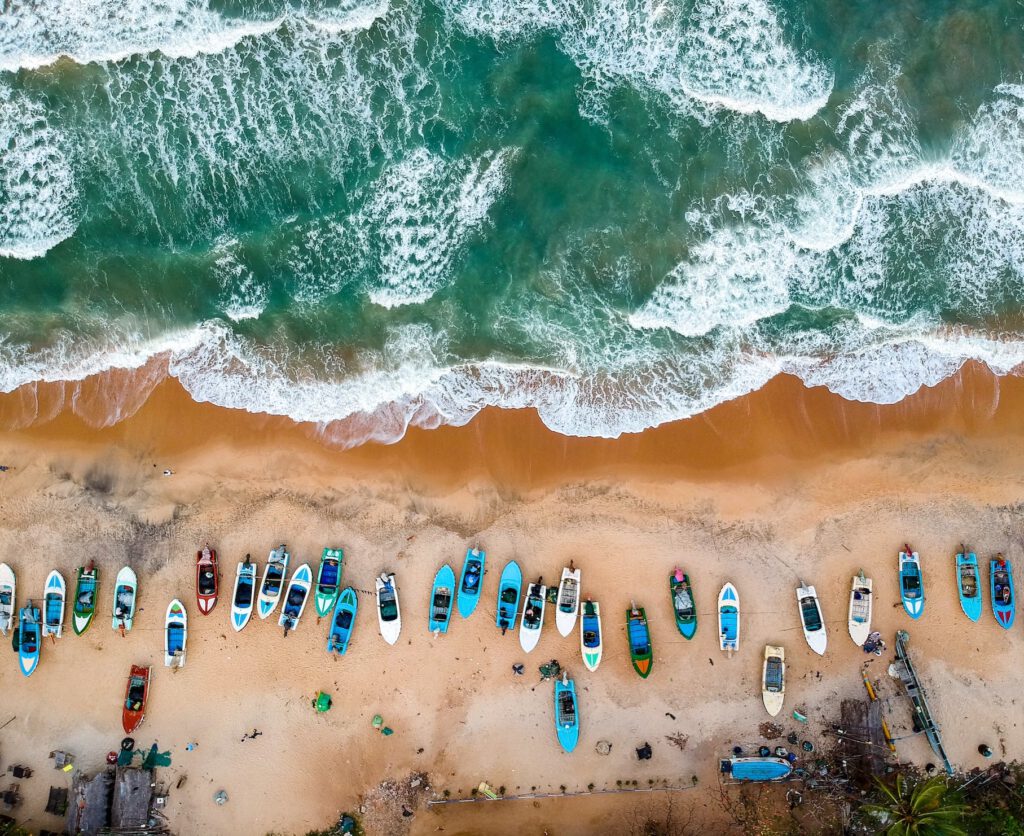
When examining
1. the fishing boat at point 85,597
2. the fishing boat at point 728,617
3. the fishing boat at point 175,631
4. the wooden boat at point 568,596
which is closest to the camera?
the fishing boat at point 85,597

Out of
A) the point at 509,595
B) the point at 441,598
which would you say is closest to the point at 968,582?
the point at 509,595

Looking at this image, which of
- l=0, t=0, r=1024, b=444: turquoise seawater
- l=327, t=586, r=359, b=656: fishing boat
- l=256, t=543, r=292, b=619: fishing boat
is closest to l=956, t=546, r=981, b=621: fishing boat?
l=0, t=0, r=1024, b=444: turquoise seawater

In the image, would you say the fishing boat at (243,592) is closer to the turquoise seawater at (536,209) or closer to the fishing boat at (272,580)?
the fishing boat at (272,580)

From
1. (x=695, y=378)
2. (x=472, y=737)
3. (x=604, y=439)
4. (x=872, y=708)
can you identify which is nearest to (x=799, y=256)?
(x=695, y=378)

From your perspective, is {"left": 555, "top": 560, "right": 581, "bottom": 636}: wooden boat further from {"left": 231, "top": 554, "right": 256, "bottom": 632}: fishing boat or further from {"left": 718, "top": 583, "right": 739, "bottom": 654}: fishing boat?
{"left": 231, "top": 554, "right": 256, "bottom": 632}: fishing boat

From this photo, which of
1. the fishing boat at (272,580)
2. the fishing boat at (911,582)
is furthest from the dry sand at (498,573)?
the fishing boat at (272,580)

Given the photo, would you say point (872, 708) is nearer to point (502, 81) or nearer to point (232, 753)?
point (232, 753)
